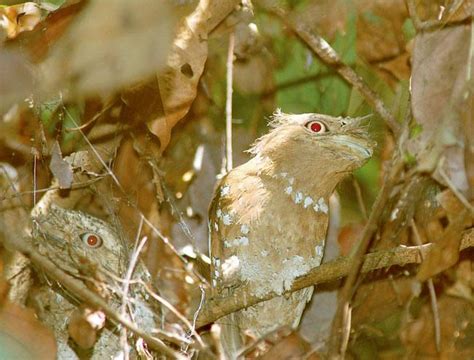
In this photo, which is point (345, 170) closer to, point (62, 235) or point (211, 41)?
Result: point (211, 41)

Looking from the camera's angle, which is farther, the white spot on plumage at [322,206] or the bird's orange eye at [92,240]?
the bird's orange eye at [92,240]

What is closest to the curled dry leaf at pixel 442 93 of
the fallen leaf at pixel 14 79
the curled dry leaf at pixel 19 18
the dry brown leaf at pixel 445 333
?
the dry brown leaf at pixel 445 333

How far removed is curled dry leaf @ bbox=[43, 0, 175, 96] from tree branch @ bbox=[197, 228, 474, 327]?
A: 3.25 ft

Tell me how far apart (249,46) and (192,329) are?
168 cm

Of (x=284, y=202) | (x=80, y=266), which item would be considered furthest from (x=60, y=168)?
(x=284, y=202)

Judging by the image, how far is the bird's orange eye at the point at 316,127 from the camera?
344cm

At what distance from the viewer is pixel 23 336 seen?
3.13 metres

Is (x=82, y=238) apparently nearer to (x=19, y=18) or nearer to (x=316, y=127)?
(x=19, y=18)

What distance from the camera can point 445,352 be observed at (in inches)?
154

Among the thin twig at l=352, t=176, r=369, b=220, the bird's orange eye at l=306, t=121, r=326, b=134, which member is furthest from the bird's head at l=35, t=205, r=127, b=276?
the thin twig at l=352, t=176, r=369, b=220

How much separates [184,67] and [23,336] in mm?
1280

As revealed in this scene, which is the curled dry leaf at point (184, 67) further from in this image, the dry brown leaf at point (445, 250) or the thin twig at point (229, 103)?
the dry brown leaf at point (445, 250)

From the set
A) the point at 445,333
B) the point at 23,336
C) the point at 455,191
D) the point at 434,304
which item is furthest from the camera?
the point at 445,333

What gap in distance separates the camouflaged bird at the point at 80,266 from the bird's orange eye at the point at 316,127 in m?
1.03
